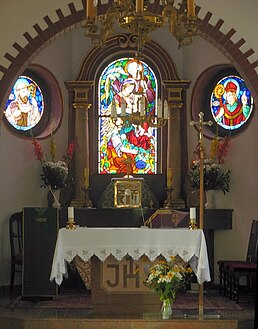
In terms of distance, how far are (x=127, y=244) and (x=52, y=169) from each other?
378 cm

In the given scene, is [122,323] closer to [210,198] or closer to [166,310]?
[166,310]

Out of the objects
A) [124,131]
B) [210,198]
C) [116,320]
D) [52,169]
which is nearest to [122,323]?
[116,320]

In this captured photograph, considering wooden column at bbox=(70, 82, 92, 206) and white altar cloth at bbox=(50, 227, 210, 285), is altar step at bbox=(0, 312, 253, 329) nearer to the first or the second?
white altar cloth at bbox=(50, 227, 210, 285)

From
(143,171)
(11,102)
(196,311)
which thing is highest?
(11,102)

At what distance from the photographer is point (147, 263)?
409 inches

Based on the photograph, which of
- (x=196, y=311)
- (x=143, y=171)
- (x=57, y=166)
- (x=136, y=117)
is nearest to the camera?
(x=136, y=117)

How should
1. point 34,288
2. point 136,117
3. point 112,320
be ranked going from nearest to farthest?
point 136,117
point 112,320
point 34,288

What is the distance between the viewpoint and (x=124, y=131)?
1475cm

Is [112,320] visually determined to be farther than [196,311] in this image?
No

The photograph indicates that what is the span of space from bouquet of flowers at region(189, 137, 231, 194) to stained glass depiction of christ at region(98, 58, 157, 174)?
980 mm

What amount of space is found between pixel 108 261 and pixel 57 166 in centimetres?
359

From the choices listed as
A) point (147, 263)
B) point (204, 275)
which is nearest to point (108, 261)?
point (147, 263)

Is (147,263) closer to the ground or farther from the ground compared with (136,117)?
closer to the ground

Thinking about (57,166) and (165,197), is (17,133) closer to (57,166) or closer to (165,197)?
(57,166)
